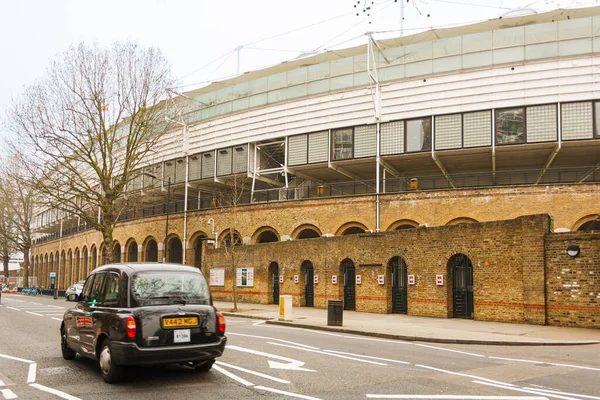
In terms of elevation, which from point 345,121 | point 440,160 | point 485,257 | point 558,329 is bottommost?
point 558,329

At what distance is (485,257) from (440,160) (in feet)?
41.0

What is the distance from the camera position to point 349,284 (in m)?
25.3

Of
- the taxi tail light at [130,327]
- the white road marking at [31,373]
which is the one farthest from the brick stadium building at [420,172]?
the white road marking at [31,373]

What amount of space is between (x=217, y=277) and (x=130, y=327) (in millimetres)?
25739

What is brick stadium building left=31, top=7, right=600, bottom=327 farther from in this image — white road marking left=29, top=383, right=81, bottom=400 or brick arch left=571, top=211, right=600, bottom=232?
white road marking left=29, top=383, right=81, bottom=400

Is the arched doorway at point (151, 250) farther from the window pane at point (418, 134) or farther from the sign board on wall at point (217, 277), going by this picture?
the window pane at point (418, 134)

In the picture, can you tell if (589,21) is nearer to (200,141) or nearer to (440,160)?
(440,160)

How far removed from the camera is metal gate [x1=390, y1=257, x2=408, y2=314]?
23016mm

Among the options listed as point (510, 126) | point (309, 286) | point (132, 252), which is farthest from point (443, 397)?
point (132, 252)

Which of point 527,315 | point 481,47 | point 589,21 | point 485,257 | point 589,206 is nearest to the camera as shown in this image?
point 527,315

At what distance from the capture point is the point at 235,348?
11.6m

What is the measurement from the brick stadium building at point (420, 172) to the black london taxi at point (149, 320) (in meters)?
13.6

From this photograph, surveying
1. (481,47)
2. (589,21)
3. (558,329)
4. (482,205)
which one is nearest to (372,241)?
(482,205)

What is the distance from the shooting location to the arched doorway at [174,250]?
43625 mm
